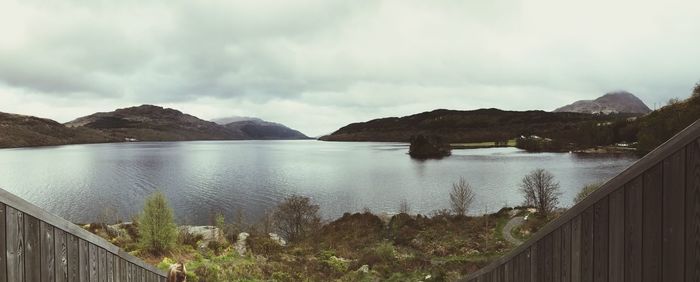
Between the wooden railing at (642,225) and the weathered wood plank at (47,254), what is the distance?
4.69 meters

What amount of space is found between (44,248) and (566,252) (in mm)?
4737

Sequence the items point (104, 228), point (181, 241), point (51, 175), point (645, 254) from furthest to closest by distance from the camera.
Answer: point (51, 175) → point (104, 228) → point (181, 241) → point (645, 254)

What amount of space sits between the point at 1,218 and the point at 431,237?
28.3m

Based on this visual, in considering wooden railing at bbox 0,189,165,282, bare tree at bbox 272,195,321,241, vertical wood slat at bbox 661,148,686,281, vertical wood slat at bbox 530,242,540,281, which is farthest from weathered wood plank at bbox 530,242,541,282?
bare tree at bbox 272,195,321,241

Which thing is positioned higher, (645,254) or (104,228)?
(645,254)

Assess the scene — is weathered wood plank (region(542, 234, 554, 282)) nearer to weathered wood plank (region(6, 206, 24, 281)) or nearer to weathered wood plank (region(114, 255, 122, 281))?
weathered wood plank (region(6, 206, 24, 281))

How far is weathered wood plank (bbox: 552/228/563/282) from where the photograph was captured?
339 cm

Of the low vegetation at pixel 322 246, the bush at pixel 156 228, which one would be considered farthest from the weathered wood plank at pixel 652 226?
the bush at pixel 156 228

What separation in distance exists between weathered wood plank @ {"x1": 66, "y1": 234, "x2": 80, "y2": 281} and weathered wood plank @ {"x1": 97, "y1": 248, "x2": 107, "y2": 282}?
14.0 inches

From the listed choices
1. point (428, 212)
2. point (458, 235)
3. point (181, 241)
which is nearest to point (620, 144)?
point (428, 212)

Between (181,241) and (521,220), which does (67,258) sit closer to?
(181,241)

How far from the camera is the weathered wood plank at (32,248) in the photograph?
Result: 3.40 meters

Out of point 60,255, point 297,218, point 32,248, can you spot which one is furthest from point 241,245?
point 32,248

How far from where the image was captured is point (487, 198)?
Result: 2237 inches
